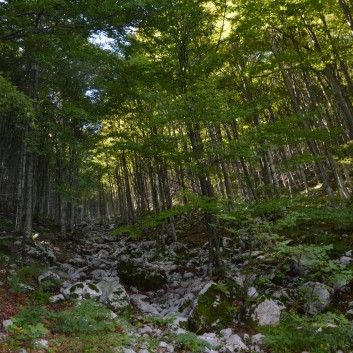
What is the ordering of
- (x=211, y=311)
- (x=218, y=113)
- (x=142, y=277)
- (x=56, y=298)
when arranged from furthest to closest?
(x=142, y=277) < (x=218, y=113) < (x=56, y=298) < (x=211, y=311)

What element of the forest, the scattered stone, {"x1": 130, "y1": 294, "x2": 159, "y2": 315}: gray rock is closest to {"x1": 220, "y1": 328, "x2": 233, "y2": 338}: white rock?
the forest

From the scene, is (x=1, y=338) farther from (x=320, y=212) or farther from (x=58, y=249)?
(x=58, y=249)

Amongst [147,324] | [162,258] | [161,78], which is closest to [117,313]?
[147,324]

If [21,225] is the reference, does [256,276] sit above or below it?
below

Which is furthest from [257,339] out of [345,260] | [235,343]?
[345,260]

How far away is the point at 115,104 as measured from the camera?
51.0ft

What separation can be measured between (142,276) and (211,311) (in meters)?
4.23

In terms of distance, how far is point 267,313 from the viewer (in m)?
7.45

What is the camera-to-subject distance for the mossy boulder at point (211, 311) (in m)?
7.38

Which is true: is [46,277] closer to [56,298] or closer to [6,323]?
[56,298]

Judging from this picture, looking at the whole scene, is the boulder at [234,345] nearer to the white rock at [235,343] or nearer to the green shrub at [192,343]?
the white rock at [235,343]

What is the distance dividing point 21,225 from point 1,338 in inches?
537

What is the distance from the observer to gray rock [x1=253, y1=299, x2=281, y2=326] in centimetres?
734

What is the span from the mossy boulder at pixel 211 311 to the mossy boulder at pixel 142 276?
3.36m
